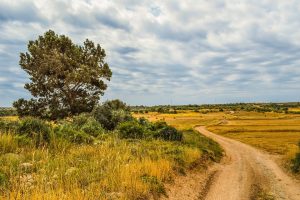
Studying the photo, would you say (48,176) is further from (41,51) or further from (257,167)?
(41,51)

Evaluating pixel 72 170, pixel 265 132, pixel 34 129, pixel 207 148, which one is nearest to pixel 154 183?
pixel 72 170

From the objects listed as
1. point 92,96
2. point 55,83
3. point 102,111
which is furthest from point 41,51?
point 102,111

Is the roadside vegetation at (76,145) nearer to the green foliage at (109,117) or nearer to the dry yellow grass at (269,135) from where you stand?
the green foliage at (109,117)

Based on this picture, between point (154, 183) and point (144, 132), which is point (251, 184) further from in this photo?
point (144, 132)

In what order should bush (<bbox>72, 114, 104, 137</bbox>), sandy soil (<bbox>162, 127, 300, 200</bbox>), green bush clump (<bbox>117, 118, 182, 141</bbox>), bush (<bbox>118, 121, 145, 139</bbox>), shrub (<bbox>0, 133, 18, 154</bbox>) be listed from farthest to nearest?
green bush clump (<bbox>117, 118, 182, 141</bbox>)
bush (<bbox>118, 121, 145, 139</bbox>)
bush (<bbox>72, 114, 104, 137</bbox>)
sandy soil (<bbox>162, 127, 300, 200</bbox>)
shrub (<bbox>0, 133, 18, 154</bbox>)

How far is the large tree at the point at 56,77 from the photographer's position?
4125cm

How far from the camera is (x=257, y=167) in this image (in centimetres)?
2534

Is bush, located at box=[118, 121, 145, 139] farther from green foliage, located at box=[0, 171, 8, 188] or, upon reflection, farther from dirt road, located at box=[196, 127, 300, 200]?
green foliage, located at box=[0, 171, 8, 188]

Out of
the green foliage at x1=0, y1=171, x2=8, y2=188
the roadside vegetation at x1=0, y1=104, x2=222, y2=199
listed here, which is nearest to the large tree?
the roadside vegetation at x1=0, y1=104, x2=222, y2=199

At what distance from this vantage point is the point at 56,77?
41.8 metres

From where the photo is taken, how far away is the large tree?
135 ft

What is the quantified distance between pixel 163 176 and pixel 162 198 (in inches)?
75.5

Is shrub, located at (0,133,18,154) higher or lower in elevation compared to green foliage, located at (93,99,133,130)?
lower

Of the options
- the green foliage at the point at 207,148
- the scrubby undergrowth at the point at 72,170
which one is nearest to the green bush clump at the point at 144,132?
the green foliage at the point at 207,148
